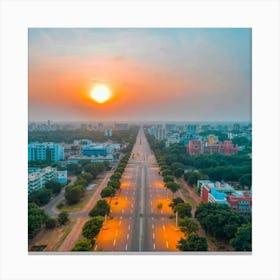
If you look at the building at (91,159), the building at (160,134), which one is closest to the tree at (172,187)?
the building at (91,159)

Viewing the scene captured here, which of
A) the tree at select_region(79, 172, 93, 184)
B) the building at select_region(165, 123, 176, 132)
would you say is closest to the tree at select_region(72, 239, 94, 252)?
the tree at select_region(79, 172, 93, 184)

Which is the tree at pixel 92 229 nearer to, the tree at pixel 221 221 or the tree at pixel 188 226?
the tree at pixel 188 226

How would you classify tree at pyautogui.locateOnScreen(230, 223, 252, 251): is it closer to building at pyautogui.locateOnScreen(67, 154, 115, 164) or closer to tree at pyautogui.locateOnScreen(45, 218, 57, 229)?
tree at pyautogui.locateOnScreen(45, 218, 57, 229)

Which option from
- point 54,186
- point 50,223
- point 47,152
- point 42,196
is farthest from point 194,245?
point 47,152

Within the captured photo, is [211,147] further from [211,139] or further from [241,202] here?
[241,202]

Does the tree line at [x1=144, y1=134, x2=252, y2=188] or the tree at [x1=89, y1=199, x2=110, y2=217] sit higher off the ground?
the tree line at [x1=144, y1=134, x2=252, y2=188]
